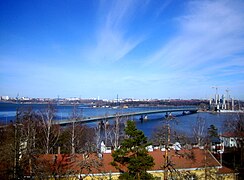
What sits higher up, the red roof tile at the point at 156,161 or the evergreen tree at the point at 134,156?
the evergreen tree at the point at 134,156

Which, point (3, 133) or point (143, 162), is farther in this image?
point (3, 133)

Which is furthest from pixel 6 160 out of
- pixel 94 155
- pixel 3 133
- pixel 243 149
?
pixel 243 149

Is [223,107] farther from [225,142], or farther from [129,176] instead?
[129,176]

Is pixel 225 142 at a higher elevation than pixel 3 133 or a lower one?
lower

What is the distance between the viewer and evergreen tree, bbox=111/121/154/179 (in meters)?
9.10

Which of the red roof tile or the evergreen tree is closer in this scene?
the evergreen tree

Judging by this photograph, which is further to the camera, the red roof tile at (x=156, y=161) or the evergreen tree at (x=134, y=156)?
the red roof tile at (x=156, y=161)

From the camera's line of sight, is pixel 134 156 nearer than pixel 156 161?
Yes

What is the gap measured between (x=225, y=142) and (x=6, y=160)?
890 inches

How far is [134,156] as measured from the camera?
30.7 feet

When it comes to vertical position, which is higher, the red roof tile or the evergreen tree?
the evergreen tree

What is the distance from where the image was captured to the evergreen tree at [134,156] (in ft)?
29.9

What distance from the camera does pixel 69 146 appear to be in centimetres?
1859

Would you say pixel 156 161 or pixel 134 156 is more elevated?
pixel 134 156
